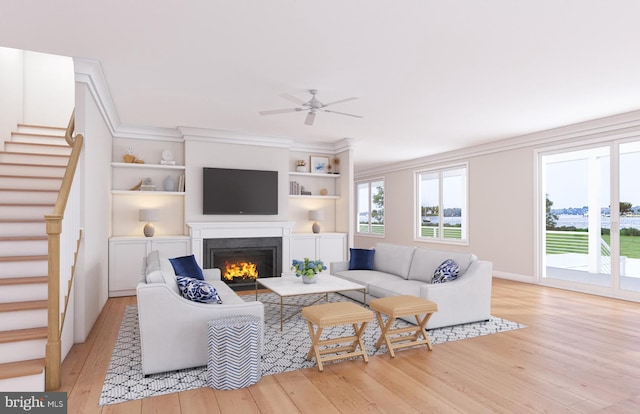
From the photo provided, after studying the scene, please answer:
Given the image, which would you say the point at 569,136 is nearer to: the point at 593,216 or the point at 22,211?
the point at 593,216

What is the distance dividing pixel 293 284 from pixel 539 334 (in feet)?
8.68

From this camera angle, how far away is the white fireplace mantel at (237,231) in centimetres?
607

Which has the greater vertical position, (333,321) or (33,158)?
(33,158)

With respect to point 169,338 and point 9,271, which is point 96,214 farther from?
point 169,338

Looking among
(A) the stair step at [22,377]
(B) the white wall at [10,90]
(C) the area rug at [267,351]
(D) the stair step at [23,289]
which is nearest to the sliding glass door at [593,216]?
(C) the area rug at [267,351]

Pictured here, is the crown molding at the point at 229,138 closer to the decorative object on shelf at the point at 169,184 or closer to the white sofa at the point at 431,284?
the decorative object on shelf at the point at 169,184

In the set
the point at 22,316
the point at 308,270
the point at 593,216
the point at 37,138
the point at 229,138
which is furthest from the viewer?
the point at 229,138

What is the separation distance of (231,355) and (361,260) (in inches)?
135

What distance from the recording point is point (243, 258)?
651 centimetres

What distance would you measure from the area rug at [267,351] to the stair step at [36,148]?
243 cm

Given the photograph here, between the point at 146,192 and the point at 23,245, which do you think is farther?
the point at 146,192

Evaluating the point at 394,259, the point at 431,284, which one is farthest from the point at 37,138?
the point at 431,284

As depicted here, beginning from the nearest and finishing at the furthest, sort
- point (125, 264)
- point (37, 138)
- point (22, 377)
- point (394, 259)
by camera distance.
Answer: point (22, 377) < point (37, 138) < point (394, 259) < point (125, 264)

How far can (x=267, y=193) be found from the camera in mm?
6809
